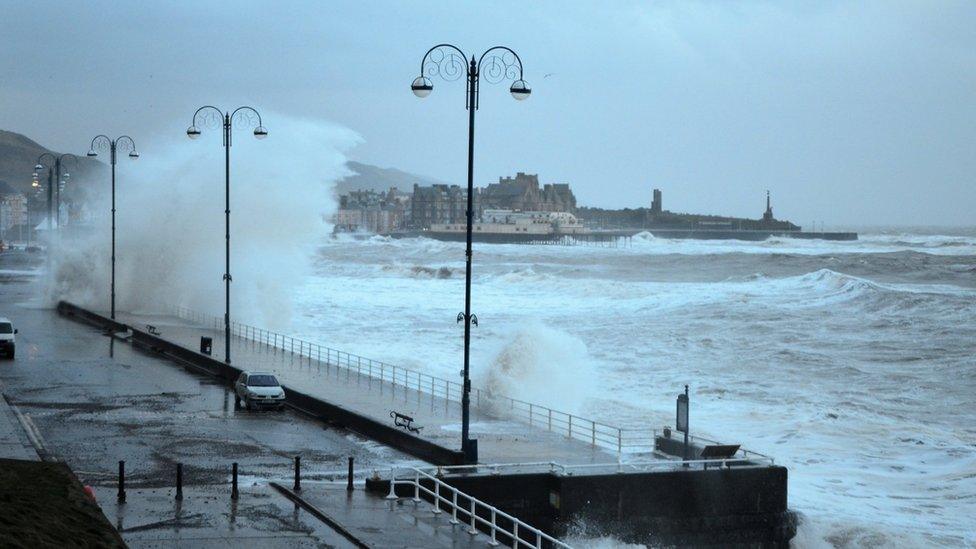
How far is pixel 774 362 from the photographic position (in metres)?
37.8

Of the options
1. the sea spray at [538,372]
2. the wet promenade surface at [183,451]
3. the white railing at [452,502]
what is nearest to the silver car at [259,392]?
the wet promenade surface at [183,451]

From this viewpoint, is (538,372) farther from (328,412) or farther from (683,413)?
(683,413)

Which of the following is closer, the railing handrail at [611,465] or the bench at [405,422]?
the railing handrail at [611,465]

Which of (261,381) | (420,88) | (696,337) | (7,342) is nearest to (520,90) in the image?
(420,88)

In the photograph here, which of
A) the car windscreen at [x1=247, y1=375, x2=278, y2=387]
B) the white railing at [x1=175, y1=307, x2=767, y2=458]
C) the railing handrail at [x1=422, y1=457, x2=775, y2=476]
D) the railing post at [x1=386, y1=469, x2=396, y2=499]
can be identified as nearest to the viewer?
the railing post at [x1=386, y1=469, x2=396, y2=499]

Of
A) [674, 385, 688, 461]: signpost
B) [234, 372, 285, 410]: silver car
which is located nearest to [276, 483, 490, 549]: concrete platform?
[674, 385, 688, 461]: signpost

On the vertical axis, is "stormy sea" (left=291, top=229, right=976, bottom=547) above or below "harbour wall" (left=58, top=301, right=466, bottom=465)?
below

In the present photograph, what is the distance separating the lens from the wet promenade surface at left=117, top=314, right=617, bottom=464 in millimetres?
18312

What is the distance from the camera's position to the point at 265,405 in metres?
23.3

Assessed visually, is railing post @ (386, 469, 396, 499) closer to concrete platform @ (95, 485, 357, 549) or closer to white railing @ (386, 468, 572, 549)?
white railing @ (386, 468, 572, 549)

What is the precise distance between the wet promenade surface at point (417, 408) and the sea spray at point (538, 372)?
2.15m

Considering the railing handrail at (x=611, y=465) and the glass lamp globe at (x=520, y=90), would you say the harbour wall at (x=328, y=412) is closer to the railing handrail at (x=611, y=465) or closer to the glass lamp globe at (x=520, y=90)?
the railing handrail at (x=611, y=465)

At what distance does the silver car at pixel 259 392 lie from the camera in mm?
23312

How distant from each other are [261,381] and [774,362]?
19470 millimetres
